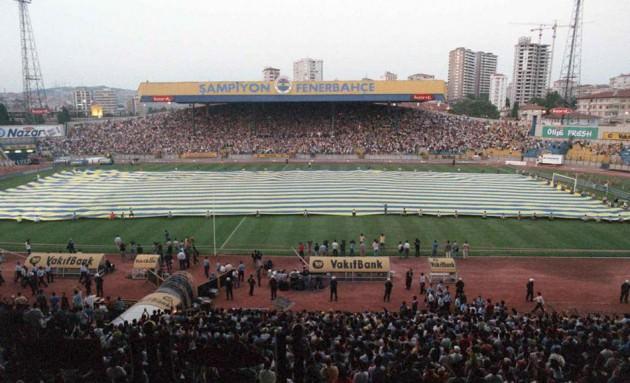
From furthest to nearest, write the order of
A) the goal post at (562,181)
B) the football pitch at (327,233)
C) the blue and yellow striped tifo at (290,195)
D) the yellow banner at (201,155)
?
the yellow banner at (201,155), the goal post at (562,181), the blue and yellow striped tifo at (290,195), the football pitch at (327,233)

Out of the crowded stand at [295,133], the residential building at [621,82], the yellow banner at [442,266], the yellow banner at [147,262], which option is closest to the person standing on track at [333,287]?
the yellow banner at [442,266]

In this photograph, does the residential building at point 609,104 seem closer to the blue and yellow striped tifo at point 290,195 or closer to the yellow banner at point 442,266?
the blue and yellow striped tifo at point 290,195

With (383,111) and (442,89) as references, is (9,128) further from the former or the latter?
(442,89)

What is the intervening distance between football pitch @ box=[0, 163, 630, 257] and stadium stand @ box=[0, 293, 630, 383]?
10981 mm

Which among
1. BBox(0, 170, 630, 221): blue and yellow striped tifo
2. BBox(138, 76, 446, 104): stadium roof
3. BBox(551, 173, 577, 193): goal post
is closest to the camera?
BBox(0, 170, 630, 221): blue and yellow striped tifo

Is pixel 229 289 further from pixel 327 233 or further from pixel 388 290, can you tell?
pixel 327 233

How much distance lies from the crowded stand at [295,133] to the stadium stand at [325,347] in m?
49.4

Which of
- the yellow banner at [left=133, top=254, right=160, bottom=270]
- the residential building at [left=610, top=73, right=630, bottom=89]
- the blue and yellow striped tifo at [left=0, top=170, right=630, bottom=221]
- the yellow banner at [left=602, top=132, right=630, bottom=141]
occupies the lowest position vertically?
the yellow banner at [left=133, top=254, right=160, bottom=270]

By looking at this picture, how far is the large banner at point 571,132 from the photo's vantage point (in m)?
59.8

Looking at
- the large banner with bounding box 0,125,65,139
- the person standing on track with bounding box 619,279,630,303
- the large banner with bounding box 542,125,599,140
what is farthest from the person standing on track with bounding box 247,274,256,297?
A: the large banner with bounding box 0,125,65,139

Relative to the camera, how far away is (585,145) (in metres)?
60.3

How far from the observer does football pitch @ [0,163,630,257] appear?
25.6 meters

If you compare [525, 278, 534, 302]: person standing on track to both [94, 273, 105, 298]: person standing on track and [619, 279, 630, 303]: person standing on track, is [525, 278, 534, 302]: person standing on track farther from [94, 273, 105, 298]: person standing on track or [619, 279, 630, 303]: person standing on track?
[94, 273, 105, 298]: person standing on track

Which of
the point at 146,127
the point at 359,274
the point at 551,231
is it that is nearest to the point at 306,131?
the point at 146,127
